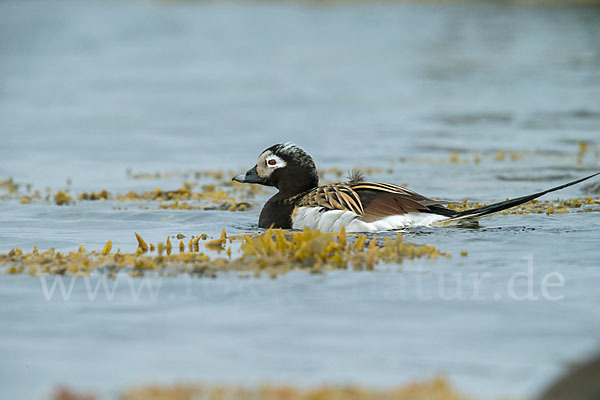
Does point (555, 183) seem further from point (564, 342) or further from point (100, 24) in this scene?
point (100, 24)

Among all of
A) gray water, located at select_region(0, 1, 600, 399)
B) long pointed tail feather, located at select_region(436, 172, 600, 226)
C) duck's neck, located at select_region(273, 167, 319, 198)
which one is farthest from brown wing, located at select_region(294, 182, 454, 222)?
duck's neck, located at select_region(273, 167, 319, 198)

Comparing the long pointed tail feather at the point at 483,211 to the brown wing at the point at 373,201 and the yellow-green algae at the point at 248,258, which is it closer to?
the brown wing at the point at 373,201

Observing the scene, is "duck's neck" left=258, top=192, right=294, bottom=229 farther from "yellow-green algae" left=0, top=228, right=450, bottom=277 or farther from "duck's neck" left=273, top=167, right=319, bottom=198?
"yellow-green algae" left=0, top=228, right=450, bottom=277

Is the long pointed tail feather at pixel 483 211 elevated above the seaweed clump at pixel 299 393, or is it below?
above

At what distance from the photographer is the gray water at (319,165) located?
17.2ft

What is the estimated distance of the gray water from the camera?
5.25 metres

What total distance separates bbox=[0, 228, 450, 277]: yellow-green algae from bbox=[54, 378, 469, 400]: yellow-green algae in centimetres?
235

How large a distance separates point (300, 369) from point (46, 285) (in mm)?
2598

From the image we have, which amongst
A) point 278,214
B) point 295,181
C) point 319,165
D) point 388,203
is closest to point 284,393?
point 388,203

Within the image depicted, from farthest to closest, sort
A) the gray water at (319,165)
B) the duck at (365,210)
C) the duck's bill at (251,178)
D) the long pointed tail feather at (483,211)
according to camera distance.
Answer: the duck's bill at (251,178), the duck at (365,210), the long pointed tail feather at (483,211), the gray water at (319,165)

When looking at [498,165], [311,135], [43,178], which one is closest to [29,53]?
[311,135]

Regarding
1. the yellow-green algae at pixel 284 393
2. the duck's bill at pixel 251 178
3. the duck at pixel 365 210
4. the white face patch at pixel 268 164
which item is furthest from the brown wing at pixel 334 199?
the yellow-green algae at pixel 284 393

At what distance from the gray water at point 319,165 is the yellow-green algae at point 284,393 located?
149 mm

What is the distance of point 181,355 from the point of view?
17.3ft
